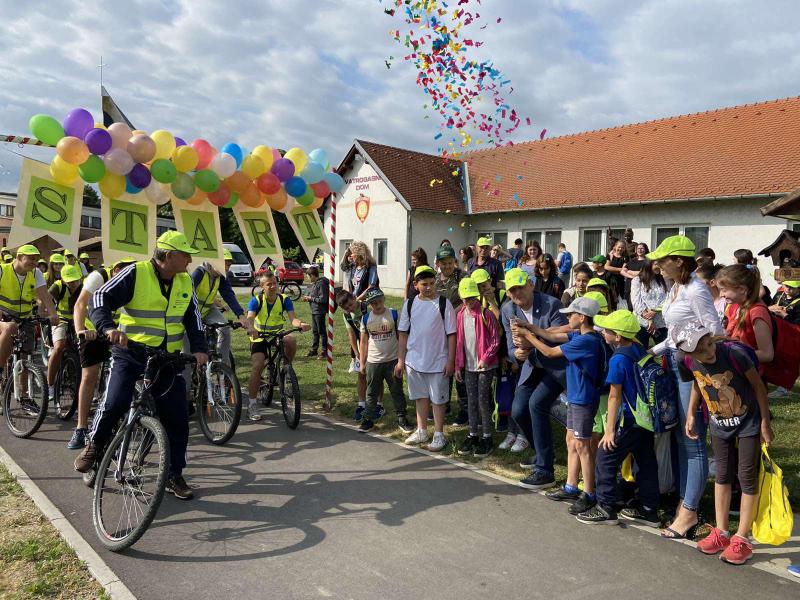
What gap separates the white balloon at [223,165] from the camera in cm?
659

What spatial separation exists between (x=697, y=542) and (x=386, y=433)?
3.50 m

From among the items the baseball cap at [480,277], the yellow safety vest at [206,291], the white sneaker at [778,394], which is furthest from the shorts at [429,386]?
the white sneaker at [778,394]

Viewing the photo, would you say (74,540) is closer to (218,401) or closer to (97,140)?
(218,401)

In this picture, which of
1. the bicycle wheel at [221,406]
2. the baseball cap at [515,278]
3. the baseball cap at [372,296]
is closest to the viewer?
the baseball cap at [515,278]

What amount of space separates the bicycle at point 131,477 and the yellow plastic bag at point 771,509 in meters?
3.91

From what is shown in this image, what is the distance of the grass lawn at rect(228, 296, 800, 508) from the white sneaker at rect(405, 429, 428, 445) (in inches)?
11.0

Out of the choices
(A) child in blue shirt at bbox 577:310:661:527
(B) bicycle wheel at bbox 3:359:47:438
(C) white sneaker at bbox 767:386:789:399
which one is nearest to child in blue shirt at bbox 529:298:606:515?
(A) child in blue shirt at bbox 577:310:661:527

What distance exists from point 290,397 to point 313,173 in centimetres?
290

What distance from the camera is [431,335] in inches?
241

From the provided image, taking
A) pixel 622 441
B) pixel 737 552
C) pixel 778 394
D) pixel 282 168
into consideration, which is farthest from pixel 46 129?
pixel 778 394

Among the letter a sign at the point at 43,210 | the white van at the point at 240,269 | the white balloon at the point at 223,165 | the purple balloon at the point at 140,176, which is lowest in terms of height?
the letter a sign at the point at 43,210

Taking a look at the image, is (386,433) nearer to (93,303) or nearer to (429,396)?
(429,396)

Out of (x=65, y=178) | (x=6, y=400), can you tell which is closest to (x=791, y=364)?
(x=65, y=178)

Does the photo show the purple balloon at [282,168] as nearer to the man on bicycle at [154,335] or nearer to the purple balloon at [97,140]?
the purple balloon at [97,140]
